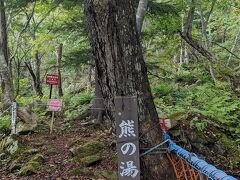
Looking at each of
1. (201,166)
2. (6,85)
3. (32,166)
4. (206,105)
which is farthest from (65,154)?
(6,85)

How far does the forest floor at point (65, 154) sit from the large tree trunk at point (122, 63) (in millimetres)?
2167

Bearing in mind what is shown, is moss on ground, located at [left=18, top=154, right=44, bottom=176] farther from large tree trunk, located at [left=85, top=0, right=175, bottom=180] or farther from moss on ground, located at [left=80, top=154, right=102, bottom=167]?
large tree trunk, located at [left=85, top=0, right=175, bottom=180]

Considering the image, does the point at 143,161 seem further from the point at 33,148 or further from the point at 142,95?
the point at 33,148

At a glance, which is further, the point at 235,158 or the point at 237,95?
the point at 237,95

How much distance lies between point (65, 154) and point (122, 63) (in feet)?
13.8

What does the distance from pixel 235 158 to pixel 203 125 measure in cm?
96

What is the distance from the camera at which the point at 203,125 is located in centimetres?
712

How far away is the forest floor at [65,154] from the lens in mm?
6168

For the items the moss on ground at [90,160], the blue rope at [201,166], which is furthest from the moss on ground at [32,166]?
the blue rope at [201,166]

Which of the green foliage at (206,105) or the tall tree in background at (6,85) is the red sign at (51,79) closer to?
the tall tree in background at (6,85)

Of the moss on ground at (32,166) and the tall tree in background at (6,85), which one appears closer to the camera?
the moss on ground at (32,166)

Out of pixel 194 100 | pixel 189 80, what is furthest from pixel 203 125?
pixel 189 80

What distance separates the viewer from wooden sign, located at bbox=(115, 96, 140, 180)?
3814 millimetres

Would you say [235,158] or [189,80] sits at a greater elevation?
[189,80]
